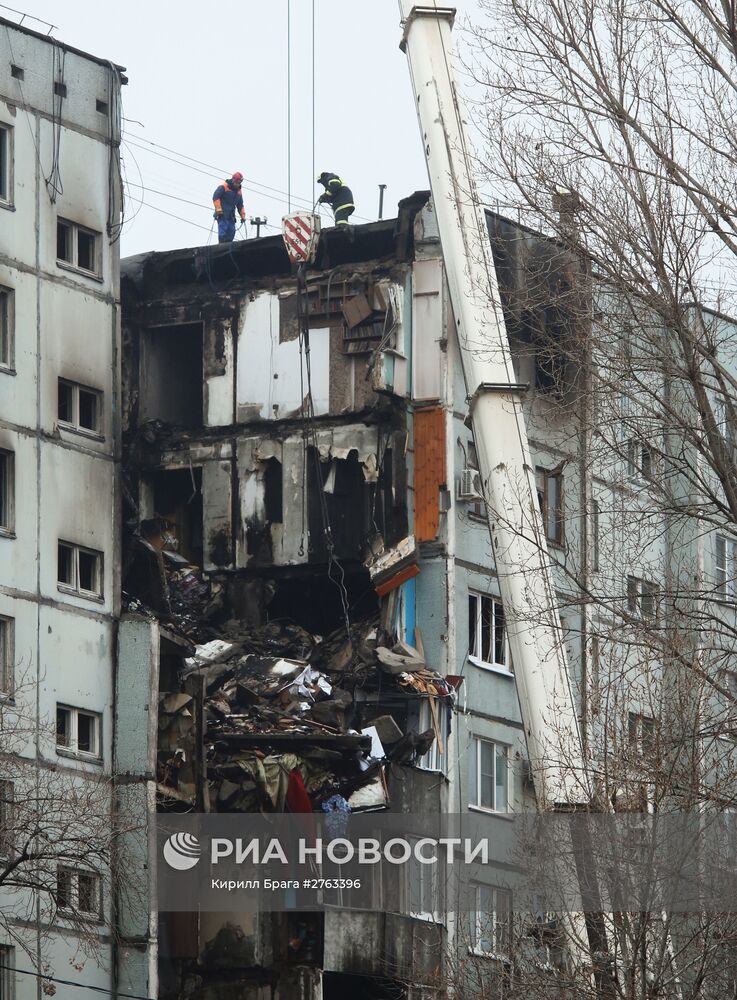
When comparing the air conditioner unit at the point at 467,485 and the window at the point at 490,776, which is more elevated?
the air conditioner unit at the point at 467,485

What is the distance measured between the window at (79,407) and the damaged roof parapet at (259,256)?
7.18m

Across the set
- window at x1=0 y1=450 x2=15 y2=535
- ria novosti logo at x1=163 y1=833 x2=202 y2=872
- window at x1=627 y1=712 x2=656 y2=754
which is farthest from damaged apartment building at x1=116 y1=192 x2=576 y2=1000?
window at x1=627 y1=712 x2=656 y2=754

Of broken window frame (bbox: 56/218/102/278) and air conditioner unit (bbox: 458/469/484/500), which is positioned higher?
broken window frame (bbox: 56/218/102/278)

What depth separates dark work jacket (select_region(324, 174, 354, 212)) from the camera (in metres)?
47.0

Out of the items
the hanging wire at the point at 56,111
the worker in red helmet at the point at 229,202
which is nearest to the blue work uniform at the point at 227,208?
the worker in red helmet at the point at 229,202

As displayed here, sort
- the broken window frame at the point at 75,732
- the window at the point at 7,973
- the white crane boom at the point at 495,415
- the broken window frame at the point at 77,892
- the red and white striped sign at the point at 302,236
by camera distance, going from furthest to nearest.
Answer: the red and white striped sign at the point at 302,236
the broken window frame at the point at 75,732
the broken window frame at the point at 77,892
the window at the point at 7,973
the white crane boom at the point at 495,415

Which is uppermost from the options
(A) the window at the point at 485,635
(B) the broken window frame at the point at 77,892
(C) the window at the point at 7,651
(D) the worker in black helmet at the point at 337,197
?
(D) the worker in black helmet at the point at 337,197

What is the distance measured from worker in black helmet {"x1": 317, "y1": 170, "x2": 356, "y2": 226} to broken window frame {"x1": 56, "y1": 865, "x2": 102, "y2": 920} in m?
16.1

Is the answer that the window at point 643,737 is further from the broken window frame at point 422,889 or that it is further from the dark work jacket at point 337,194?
the dark work jacket at point 337,194

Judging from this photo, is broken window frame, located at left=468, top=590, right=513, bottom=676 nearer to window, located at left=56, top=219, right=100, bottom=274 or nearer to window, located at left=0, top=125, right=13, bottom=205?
window, located at left=56, top=219, right=100, bottom=274

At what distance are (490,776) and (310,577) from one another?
543 centimetres

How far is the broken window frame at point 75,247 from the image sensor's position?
40062mm

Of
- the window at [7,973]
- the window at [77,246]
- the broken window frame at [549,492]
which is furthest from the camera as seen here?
the broken window frame at [549,492]

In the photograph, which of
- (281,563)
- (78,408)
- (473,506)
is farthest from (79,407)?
(473,506)
